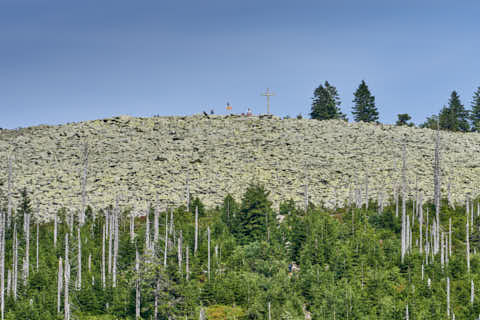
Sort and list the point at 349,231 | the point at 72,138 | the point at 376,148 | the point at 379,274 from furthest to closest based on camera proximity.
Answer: the point at 72,138 < the point at 376,148 < the point at 349,231 < the point at 379,274

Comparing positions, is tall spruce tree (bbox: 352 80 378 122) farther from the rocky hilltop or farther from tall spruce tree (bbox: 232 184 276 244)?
tall spruce tree (bbox: 232 184 276 244)

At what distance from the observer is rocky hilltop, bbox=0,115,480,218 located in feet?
328

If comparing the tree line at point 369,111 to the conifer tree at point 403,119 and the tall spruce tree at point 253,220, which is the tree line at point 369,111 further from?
the tall spruce tree at point 253,220

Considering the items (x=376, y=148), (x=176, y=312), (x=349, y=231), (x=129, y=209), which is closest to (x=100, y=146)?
(x=129, y=209)

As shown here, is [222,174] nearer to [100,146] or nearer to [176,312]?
[100,146]

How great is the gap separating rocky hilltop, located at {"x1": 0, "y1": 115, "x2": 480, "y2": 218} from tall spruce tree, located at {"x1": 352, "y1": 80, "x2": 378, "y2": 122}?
9.46 metres

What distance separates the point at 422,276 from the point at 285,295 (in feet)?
45.3

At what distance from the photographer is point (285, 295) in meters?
50.8

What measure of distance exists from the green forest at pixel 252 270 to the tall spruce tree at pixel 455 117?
75.7 metres

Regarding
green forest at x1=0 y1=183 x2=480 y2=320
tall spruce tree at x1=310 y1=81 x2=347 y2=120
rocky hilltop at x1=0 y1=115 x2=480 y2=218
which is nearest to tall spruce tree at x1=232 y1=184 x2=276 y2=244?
green forest at x1=0 y1=183 x2=480 y2=320

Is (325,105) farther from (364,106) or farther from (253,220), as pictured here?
(253,220)

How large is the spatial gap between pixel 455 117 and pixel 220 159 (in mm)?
63415

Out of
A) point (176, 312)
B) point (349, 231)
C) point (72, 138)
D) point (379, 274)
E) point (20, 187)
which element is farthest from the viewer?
point (72, 138)

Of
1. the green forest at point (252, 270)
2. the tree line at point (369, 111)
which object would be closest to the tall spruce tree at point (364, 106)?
the tree line at point (369, 111)
